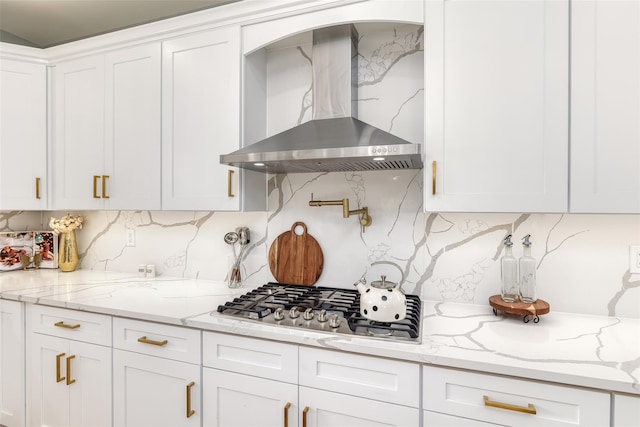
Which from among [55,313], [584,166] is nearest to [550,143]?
[584,166]

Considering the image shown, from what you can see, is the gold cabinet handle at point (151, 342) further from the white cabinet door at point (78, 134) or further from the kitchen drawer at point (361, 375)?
the white cabinet door at point (78, 134)

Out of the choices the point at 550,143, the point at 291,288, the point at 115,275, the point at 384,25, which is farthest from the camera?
the point at 115,275

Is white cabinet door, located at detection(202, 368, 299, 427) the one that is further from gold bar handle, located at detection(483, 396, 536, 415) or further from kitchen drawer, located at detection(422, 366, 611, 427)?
gold bar handle, located at detection(483, 396, 536, 415)

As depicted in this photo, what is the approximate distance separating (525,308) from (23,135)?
2976 mm

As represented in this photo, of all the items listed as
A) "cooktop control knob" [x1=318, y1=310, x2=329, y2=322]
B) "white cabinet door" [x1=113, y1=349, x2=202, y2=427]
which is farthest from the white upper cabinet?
"cooktop control knob" [x1=318, y1=310, x2=329, y2=322]

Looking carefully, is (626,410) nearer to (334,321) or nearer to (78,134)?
(334,321)

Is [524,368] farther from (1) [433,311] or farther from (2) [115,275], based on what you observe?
(2) [115,275]

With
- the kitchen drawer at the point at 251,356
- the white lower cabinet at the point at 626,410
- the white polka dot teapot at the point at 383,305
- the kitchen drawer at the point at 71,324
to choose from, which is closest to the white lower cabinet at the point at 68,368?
the kitchen drawer at the point at 71,324

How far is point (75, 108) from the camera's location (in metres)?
2.29

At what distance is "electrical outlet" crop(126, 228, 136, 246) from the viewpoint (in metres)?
2.53

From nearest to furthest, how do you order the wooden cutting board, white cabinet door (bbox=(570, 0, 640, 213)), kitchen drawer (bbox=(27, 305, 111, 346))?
white cabinet door (bbox=(570, 0, 640, 213)) < kitchen drawer (bbox=(27, 305, 111, 346)) < the wooden cutting board

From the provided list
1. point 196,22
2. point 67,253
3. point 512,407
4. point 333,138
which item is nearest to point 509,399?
point 512,407

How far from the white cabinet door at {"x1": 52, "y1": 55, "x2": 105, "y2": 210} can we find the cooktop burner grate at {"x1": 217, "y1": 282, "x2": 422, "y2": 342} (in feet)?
4.13

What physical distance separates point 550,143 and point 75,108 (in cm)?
261
